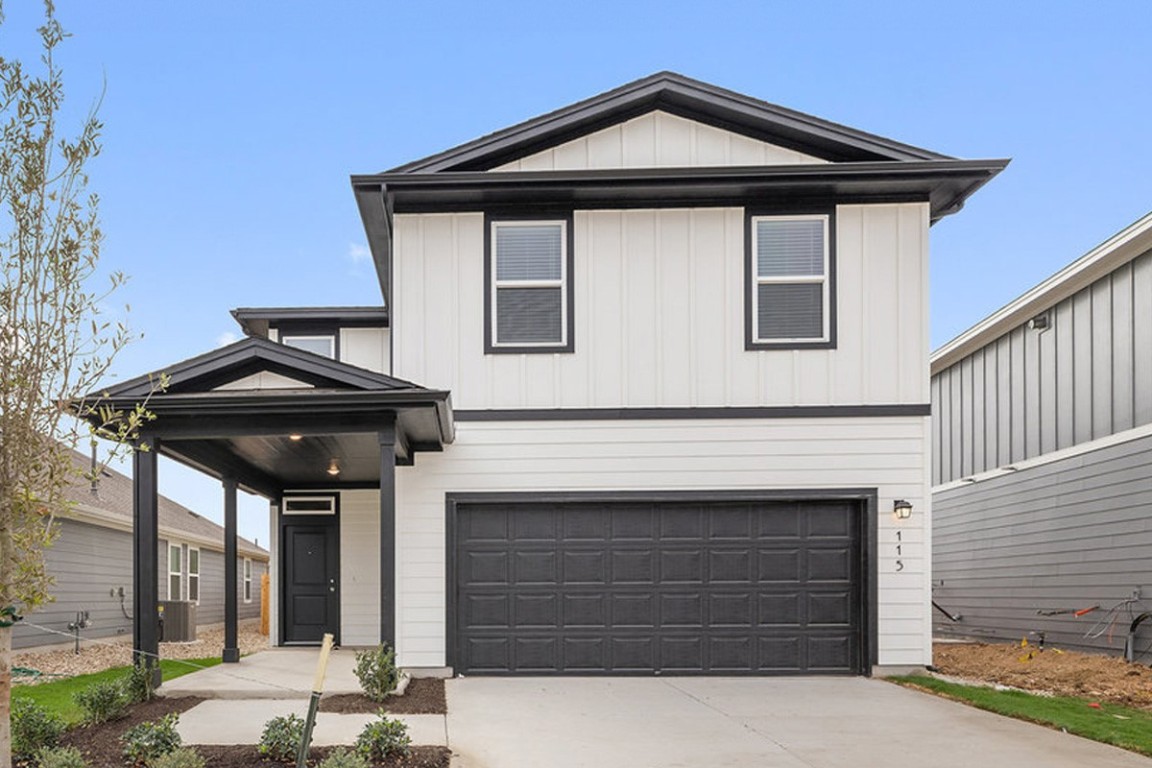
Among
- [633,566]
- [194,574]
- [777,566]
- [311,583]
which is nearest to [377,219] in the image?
[633,566]

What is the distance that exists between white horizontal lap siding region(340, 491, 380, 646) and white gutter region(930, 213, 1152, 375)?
10.9 m

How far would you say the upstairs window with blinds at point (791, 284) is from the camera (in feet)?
38.1

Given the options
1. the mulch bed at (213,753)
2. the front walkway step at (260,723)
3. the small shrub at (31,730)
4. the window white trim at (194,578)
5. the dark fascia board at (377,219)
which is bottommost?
the window white trim at (194,578)

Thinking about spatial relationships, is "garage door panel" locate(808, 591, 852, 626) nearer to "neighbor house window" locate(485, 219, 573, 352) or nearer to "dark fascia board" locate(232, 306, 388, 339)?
"neighbor house window" locate(485, 219, 573, 352)

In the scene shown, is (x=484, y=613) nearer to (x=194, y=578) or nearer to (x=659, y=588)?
(x=659, y=588)

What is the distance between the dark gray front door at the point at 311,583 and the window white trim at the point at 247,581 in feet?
41.9

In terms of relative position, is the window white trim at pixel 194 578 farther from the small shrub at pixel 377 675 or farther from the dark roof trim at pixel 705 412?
the small shrub at pixel 377 675

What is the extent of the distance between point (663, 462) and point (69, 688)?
297 inches

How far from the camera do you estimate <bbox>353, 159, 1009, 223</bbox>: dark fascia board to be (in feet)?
37.1

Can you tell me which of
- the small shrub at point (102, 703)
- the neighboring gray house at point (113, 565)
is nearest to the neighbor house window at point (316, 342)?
the neighboring gray house at point (113, 565)

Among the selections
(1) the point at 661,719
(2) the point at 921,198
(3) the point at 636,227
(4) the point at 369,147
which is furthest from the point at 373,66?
(1) the point at 661,719

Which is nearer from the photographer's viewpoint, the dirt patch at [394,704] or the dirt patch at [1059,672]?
the dirt patch at [394,704]

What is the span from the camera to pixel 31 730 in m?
6.96

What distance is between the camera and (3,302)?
18.5 feet
